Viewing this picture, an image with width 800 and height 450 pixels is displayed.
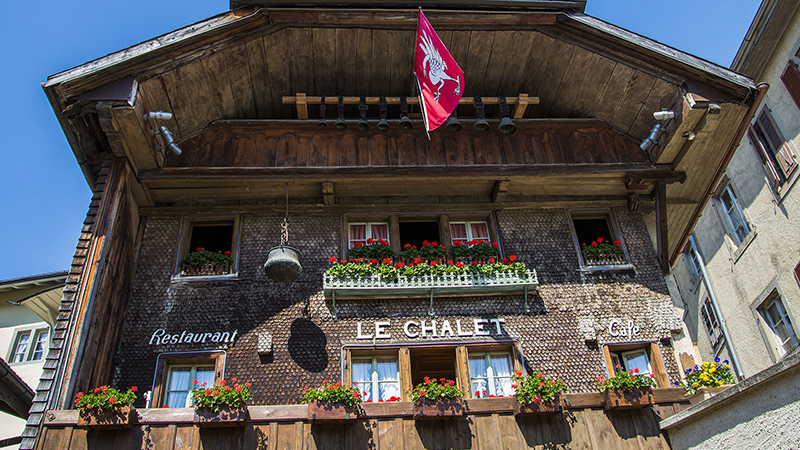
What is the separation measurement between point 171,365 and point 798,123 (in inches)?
616

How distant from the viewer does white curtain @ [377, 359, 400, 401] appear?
1105cm

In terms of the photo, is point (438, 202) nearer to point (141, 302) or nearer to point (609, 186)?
point (609, 186)

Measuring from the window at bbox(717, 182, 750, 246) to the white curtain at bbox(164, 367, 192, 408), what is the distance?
15.9 metres

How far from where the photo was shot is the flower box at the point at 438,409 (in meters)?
9.58

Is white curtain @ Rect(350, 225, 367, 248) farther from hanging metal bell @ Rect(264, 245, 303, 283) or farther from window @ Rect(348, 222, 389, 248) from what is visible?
hanging metal bell @ Rect(264, 245, 303, 283)

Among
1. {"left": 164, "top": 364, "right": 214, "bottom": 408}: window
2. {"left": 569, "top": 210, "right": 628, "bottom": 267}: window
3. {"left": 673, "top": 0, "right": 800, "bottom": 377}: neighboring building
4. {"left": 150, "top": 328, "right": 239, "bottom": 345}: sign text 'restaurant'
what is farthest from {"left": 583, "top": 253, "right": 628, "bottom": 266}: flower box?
{"left": 164, "top": 364, "right": 214, "bottom": 408}: window

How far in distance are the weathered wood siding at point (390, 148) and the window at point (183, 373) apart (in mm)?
3825

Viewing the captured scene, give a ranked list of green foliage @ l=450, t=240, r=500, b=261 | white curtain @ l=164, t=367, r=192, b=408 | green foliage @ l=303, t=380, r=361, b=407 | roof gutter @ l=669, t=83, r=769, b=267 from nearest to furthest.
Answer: green foliage @ l=303, t=380, r=361, b=407, white curtain @ l=164, t=367, r=192, b=408, roof gutter @ l=669, t=83, r=769, b=267, green foliage @ l=450, t=240, r=500, b=261

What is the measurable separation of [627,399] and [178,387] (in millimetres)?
7367

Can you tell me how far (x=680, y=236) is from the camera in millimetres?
14828

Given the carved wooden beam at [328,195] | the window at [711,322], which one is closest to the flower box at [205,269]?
the carved wooden beam at [328,195]

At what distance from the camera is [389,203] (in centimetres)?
1363

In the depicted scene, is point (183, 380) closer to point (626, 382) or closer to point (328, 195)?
point (328, 195)

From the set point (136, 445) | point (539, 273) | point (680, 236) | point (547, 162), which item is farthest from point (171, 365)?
point (680, 236)
